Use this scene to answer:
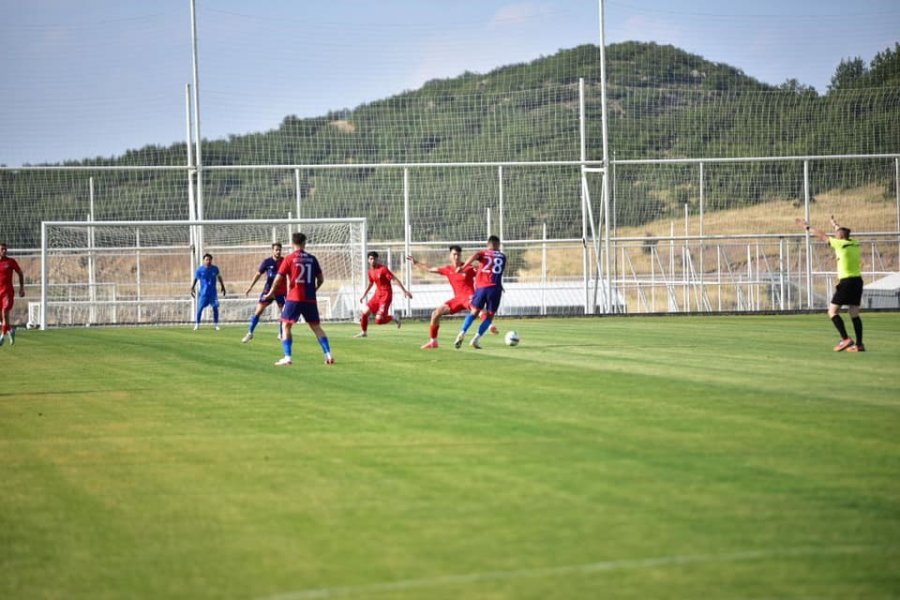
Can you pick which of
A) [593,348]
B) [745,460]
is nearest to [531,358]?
[593,348]

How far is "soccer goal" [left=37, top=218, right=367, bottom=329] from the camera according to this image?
3791 cm

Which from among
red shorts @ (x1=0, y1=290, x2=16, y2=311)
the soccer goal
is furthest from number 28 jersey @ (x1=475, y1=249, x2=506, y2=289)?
the soccer goal

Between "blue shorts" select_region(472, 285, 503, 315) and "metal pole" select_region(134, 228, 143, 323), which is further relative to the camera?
"metal pole" select_region(134, 228, 143, 323)

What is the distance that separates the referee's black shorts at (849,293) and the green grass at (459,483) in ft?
9.63

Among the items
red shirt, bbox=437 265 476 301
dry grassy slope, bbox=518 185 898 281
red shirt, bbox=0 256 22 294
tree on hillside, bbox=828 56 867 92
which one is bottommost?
red shirt, bbox=437 265 476 301

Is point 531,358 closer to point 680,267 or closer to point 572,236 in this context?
point 572,236

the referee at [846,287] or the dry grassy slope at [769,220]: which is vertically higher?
the dry grassy slope at [769,220]

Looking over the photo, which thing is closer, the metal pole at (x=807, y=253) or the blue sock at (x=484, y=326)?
the blue sock at (x=484, y=326)

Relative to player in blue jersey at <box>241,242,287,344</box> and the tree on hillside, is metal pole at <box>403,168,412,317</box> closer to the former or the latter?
player in blue jersey at <box>241,242,287,344</box>

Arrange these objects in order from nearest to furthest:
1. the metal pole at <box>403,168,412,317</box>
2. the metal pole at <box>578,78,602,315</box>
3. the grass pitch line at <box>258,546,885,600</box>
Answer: the grass pitch line at <box>258,546,885,600</box>
the metal pole at <box>403,168,412,317</box>
the metal pole at <box>578,78,602,315</box>

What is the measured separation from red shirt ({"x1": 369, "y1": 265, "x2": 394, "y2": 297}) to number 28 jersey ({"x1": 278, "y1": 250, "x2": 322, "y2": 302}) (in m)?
8.63

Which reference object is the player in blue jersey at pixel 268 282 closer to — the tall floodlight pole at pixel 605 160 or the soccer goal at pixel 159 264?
the soccer goal at pixel 159 264

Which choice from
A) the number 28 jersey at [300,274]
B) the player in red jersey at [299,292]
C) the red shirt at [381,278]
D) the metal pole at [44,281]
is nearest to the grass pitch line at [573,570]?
the player in red jersey at [299,292]

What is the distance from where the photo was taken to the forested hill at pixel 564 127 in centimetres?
4250
